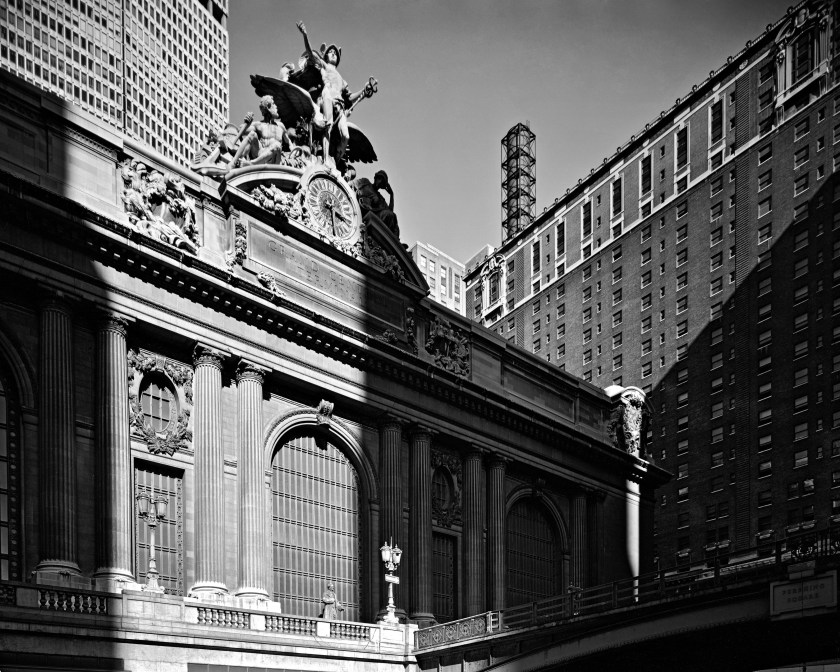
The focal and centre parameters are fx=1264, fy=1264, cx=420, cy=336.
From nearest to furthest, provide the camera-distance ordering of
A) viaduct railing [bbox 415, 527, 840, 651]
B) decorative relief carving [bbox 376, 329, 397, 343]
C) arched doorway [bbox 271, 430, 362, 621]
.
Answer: viaduct railing [bbox 415, 527, 840, 651]
arched doorway [bbox 271, 430, 362, 621]
decorative relief carving [bbox 376, 329, 397, 343]

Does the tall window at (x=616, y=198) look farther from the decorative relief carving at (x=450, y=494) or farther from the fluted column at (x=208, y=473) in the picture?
the fluted column at (x=208, y=473)

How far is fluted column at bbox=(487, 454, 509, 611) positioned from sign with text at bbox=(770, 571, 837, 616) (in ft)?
77.8

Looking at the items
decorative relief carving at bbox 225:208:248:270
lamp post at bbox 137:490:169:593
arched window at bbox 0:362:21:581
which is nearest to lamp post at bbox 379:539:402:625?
lamp post at bbox 137:490:169:593

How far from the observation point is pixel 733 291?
11275 centimetres

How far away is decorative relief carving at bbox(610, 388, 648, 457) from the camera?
267 ft

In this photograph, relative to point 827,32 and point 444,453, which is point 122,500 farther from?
point 827,32

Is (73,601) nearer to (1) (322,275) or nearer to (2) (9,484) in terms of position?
(2) (9,484)

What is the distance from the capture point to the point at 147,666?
1736 inches

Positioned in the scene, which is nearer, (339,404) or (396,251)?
(339,404)

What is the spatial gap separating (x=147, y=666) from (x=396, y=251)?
27.2 metres

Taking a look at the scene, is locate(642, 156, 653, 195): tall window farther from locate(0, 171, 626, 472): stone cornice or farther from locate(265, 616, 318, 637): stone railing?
locate(265, 616, 318, 637): stone railing

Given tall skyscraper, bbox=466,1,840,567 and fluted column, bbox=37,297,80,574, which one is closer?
fluted column, bbox=37,297,80,574

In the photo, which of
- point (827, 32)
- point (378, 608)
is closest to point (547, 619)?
point (378, 608)

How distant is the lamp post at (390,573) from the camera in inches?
2098
